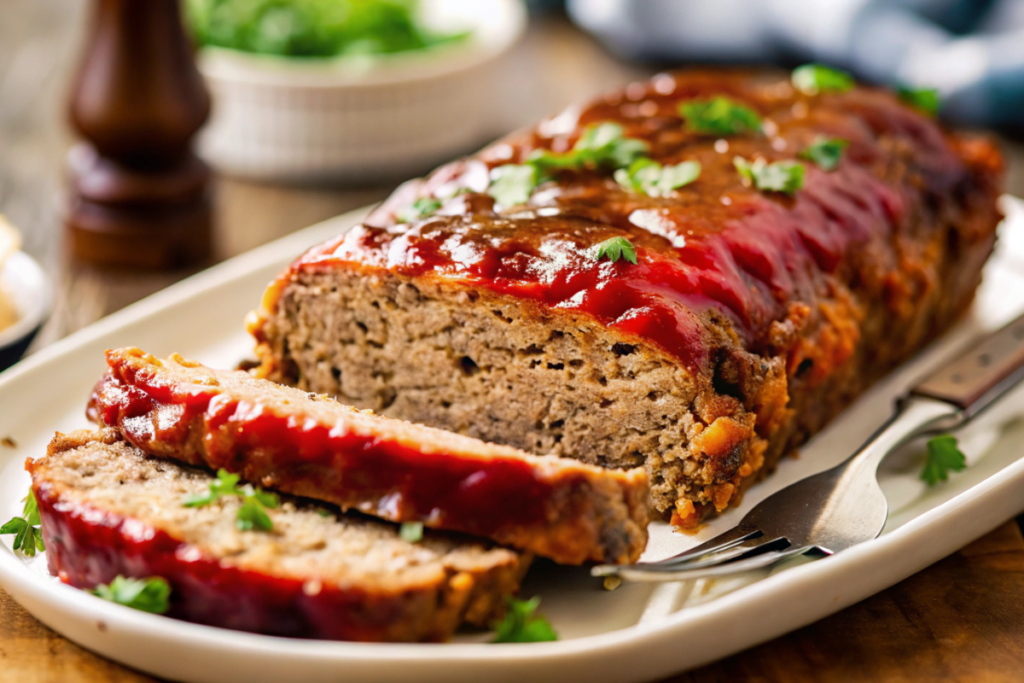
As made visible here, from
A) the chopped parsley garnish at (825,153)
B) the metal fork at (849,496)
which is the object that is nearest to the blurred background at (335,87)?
the chopped parsley garnish at (825,153)

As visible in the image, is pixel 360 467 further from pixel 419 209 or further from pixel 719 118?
pixel 719 118

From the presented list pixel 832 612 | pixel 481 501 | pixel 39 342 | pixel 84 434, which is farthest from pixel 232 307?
pixel 832 612

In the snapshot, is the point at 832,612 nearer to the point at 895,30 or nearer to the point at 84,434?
the point at 84,434

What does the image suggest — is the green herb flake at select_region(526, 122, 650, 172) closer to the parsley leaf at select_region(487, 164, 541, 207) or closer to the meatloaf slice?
the parsley leaf at select_region(487, 164, 541, 207)

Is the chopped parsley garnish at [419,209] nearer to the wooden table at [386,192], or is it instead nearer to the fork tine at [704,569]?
the fork tine at [704,569]

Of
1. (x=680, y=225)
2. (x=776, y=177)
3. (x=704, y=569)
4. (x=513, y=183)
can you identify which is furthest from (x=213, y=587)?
(x=776, y=177)

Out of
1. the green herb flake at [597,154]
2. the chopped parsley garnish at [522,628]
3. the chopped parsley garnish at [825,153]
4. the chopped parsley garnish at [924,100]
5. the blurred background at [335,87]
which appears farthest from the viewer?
the blurred background at [335,87]
